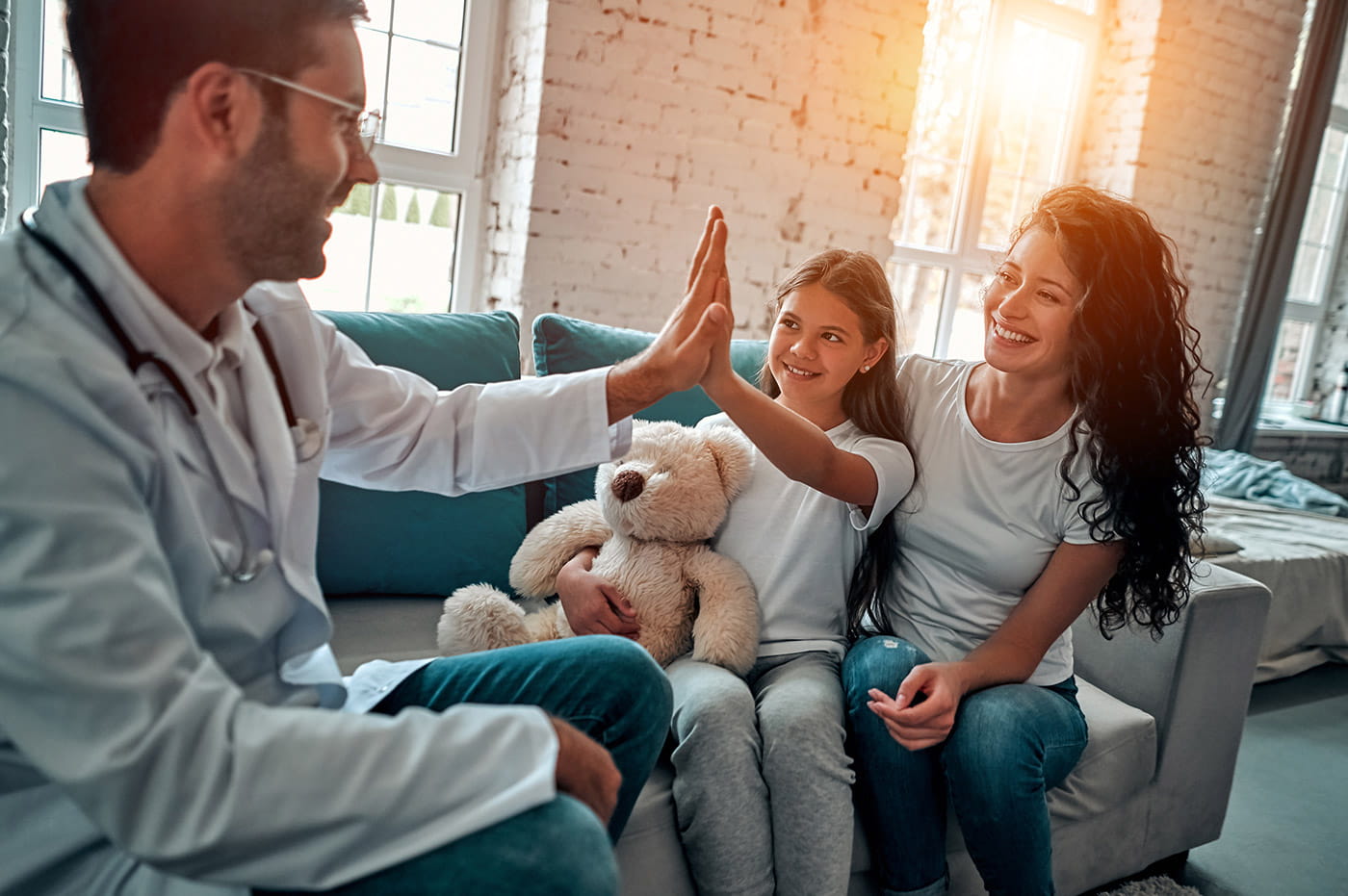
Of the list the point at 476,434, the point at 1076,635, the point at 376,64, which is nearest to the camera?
the point at 476,434

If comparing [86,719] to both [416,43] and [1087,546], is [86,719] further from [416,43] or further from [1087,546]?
[416,43]

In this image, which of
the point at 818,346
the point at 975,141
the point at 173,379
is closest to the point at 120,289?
the point at 173,379

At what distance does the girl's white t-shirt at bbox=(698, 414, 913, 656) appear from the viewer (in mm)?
1535

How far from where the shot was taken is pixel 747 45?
3180 millimetres

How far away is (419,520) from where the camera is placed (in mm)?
1740

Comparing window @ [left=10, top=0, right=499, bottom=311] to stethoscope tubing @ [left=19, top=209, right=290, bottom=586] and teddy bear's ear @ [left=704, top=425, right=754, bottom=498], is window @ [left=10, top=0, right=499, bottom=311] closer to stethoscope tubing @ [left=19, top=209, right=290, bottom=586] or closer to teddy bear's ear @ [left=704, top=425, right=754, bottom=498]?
teddy bear's ear @ [left=704, top=425, right=754, bottom=498]

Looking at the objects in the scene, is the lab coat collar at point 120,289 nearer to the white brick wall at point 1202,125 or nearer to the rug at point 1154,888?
the rug at point 1154,888

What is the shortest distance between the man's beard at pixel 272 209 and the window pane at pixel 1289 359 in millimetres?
5937

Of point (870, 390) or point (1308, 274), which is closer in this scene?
point (870, 390)

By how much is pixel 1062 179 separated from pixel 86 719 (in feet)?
15.5

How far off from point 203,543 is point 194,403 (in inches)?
4.8

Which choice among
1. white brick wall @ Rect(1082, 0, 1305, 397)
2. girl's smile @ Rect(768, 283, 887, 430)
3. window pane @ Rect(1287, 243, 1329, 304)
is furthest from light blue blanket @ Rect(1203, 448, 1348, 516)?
girl's smile @ Rect(768, 283, 887, 430)

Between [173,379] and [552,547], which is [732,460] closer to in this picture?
[552,547]

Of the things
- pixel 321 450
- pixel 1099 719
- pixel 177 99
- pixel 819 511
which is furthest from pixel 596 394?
pixel 1099 719
